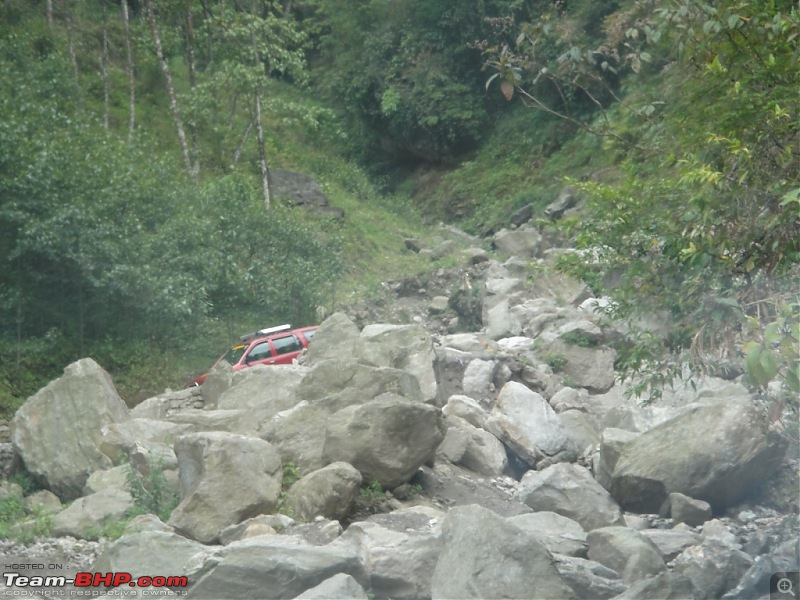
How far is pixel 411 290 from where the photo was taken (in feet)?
91.1

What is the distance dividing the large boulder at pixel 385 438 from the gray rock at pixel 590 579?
2.96 meters

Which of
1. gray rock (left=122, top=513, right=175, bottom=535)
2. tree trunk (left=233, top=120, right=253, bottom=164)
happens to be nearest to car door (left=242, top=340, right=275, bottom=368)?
gray rock (left=122, top=513, right=175, bottom=535)

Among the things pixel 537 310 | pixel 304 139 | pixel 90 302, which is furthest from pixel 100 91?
pixel 537 310

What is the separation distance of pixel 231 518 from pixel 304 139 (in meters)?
31.5

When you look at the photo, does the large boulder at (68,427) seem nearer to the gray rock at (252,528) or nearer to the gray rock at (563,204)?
the gray rock at (252,528)

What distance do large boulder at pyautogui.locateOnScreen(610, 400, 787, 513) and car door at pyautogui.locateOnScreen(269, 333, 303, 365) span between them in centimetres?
932

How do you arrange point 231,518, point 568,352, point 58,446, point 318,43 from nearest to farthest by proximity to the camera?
1. point 231,518
2. point 58,446
3. point 568,352
4. point 318,43

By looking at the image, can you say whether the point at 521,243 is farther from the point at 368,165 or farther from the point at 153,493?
the point at 153,493

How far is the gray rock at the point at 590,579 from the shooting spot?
282 inches

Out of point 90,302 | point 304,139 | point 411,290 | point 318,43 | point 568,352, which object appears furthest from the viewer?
point 318,43

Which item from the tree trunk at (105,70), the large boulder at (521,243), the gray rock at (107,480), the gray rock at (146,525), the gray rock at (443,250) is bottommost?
the gray rock at (443,250)

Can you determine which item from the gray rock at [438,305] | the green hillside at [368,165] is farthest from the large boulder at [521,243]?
the gray rock at [438,305]

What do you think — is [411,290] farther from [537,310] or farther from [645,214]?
[645,214]

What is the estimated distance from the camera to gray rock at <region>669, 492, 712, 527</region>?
1019 centimetres
